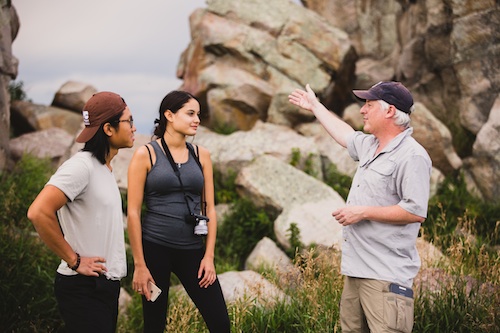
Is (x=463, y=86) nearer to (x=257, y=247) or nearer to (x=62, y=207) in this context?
(x=257, y=247)

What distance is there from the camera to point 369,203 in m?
3.76

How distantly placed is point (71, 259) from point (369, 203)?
2.00m

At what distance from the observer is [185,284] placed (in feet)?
13.6

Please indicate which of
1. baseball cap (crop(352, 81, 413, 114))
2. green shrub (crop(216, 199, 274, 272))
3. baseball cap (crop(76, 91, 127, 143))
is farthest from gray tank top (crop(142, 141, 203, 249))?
green shrub (crop(216, 199, 274, 272))

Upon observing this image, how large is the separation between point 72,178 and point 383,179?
2.05 meters

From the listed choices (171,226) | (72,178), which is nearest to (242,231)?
(171,226)

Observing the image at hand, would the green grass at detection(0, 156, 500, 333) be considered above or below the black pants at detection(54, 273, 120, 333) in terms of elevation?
below

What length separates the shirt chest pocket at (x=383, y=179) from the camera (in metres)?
3.70

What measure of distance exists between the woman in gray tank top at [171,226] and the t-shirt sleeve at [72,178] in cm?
70

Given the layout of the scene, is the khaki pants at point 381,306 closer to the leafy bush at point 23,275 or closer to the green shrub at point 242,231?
the leafy bush at point 23,275

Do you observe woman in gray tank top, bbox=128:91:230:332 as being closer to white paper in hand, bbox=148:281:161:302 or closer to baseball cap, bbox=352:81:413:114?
white paper in hand, bbox=148:281:161:302

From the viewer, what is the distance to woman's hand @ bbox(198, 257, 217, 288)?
13.3ft

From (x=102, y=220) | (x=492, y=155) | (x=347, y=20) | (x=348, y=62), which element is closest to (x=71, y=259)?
(x=102, y=220)

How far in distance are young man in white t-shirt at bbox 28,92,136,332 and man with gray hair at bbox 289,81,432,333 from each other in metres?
1.51
